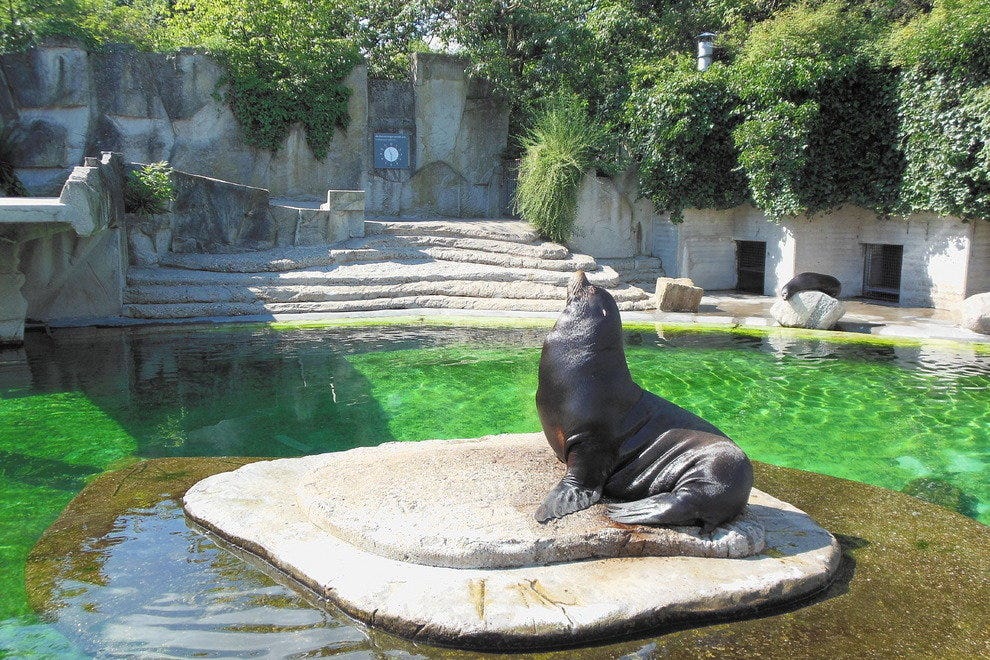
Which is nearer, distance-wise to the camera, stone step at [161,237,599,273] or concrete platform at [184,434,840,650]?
concrete platform at [184,434,840,650]

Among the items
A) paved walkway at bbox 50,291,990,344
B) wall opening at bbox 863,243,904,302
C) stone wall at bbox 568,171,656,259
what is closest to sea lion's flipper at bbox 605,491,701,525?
paved walkway at bbox 50,291,990,344

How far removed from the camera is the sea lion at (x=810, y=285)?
12.2m

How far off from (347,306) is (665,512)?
29.4 ft

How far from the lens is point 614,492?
455 cm

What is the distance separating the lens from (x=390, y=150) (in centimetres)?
1775

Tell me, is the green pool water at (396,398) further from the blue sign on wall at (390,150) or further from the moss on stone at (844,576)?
the blue sign on wall at (390,150)

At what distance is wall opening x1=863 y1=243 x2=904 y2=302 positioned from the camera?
50.7 ft

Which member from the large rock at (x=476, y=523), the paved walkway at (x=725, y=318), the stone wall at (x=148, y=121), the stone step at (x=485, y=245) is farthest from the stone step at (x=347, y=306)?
the large rock at (x=476, y=523)

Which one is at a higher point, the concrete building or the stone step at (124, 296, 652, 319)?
the concrete building

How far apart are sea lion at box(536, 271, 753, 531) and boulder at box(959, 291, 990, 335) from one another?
8.30 m

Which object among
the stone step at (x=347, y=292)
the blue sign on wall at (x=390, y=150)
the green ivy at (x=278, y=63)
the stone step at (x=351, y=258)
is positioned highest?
the green ivy at (x=278, y=63)

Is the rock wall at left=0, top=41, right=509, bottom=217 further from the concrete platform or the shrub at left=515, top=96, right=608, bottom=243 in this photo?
the concrete platform

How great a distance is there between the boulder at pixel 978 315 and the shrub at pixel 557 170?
6.79 m

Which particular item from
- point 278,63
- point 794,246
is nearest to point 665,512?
point 794,246
